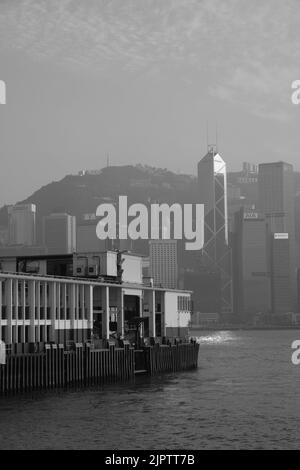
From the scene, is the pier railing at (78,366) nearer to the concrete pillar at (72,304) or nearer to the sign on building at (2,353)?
the sign on building at (2,353)

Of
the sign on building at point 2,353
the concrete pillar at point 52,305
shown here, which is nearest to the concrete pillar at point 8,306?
the sign on building at point 2,353

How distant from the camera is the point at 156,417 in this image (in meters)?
66.3

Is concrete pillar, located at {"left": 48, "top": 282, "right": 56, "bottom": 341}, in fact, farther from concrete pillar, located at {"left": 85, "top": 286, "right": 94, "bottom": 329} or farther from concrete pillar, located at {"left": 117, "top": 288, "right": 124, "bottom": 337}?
concrete pillar, located at {"left": 117, "top": 288, "right": 124, "bottom": 337}

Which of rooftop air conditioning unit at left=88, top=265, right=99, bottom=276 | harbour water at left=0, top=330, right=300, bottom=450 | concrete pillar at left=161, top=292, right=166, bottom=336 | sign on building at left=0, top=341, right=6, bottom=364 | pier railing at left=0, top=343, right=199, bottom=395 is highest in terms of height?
rooftop air conditioning unit at left=88, top=265, right=99, bottom=276

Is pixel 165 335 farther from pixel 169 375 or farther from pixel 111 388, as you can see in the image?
pixel 111 388

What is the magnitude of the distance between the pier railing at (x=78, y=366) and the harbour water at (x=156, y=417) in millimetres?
1765

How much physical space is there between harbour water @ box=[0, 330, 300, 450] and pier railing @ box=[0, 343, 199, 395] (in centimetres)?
177

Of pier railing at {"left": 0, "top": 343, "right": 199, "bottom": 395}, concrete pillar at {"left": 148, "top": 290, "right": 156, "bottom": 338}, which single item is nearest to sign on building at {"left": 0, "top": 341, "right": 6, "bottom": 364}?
pier railing at {"left": 0, "top": 343, "right": 199, "bottom": 395}

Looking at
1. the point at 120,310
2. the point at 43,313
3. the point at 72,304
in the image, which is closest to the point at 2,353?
the point at 43,313

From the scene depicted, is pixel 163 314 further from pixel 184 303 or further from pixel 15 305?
pixel 15 305

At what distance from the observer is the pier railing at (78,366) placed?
74.2 m

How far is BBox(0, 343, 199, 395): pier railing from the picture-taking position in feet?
244

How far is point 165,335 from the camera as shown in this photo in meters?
117
